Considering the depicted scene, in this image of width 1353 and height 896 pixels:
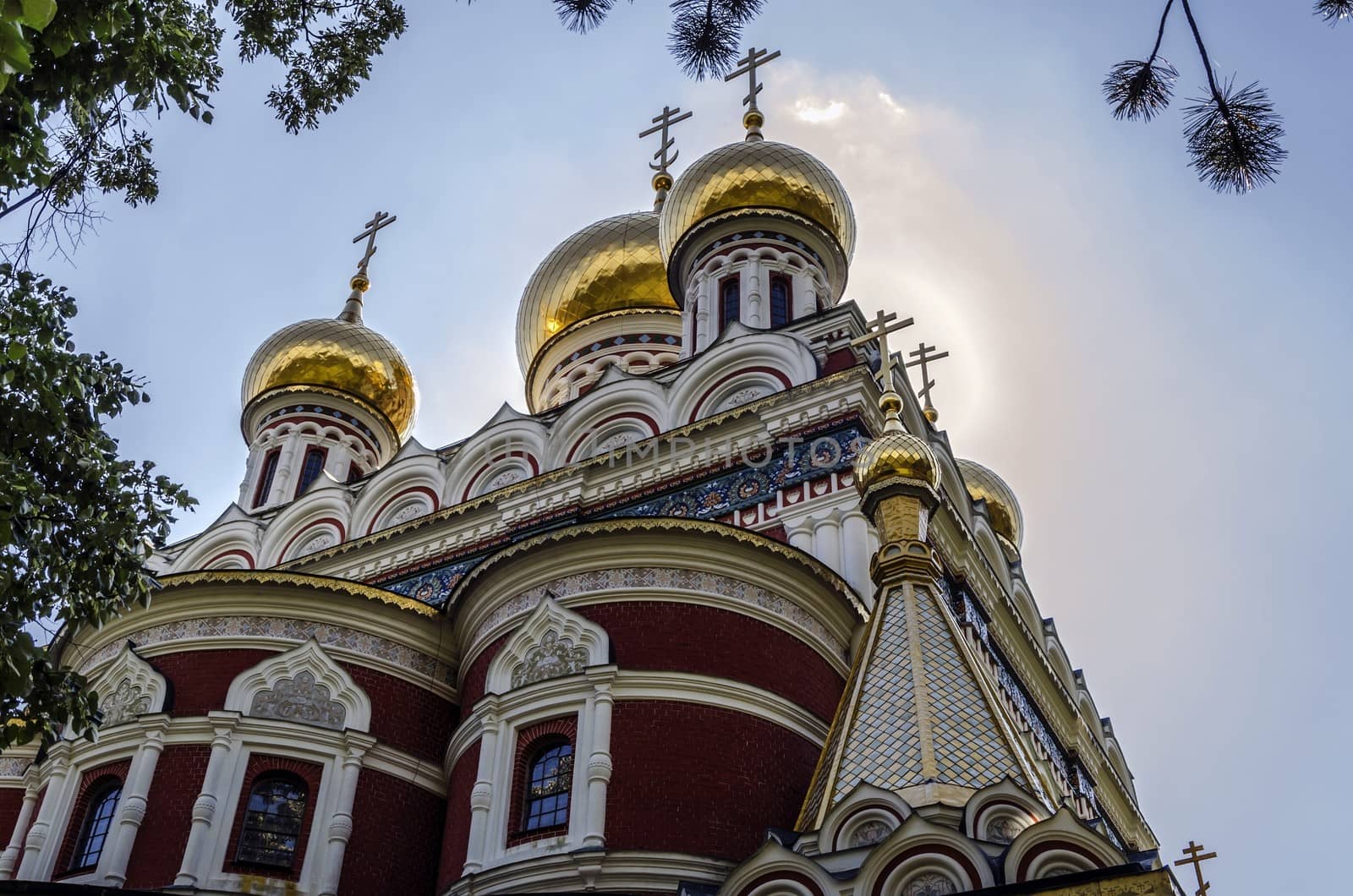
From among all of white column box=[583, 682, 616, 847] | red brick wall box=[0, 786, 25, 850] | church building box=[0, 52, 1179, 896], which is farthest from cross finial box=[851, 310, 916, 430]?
red brick wall box=[0, 786, 25, 850]

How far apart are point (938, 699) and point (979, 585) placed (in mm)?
6411

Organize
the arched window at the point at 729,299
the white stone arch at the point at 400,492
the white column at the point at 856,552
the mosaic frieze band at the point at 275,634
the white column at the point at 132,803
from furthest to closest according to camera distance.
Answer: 1. the arched window at the point at 729,299
2. the white stone arch at the point at 400,492
3. the white column at the point at 856,552
4. the mosaic frieze band at the point at 275,634
5. the white column at the point at 132,803

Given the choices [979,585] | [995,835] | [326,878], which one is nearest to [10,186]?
[995,835]

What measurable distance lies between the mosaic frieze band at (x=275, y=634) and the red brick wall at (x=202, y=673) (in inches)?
5.3

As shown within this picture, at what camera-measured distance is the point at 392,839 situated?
29.2 ft

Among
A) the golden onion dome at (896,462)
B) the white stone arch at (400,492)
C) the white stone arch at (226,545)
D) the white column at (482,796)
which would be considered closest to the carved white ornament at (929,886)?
the golden onion dome at (896,462)

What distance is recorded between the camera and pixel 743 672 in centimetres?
874

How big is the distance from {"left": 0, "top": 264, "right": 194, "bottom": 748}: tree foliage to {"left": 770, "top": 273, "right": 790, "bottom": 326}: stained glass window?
9.73 meters

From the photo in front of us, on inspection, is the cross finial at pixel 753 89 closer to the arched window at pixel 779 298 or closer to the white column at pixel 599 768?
the arched window at pixel 779 298

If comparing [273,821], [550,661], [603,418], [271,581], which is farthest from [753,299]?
[273,821]

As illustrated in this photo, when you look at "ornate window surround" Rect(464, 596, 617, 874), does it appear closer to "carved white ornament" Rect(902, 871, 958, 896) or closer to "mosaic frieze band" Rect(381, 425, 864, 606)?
"mosaic frieze band" Rect(381, 425, 864, 606)

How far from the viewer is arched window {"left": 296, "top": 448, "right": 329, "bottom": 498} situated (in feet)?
57.9

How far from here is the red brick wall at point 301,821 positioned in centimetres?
848

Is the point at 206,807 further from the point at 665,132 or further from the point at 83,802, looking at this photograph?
the point at 665,132
